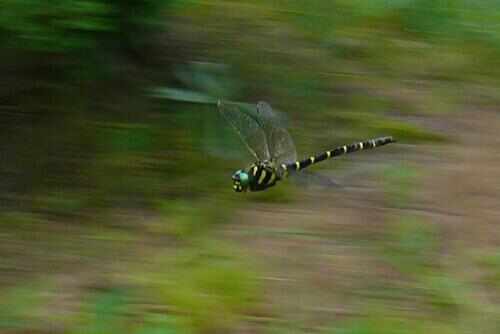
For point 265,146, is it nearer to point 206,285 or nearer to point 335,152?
point 335,152

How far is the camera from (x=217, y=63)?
431cm

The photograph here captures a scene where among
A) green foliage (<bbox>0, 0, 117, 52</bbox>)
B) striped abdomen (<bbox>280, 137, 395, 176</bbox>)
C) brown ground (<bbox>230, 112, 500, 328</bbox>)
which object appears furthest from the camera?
striped abdomen (<bbox>280, 137, 395, 176</bbox>)

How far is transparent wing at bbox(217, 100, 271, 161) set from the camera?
13.0ft

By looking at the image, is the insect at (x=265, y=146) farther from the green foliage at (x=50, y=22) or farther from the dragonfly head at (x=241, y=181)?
the green foliage at (x=50, y=22)

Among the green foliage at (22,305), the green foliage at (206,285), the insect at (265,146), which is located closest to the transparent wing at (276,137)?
the insect at (265,146)

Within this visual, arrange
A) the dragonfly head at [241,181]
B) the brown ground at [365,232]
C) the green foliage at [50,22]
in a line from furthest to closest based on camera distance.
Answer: the dragonfly head at [241,181] < the brown ground at [365,232] < the green foliage at [50,22]

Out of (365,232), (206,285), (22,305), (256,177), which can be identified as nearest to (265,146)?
(256,177)

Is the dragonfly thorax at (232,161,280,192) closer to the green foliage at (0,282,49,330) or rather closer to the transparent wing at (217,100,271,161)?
the transparent wing at (217,100,271,161)

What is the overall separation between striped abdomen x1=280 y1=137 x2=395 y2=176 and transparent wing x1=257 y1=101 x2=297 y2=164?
31mm

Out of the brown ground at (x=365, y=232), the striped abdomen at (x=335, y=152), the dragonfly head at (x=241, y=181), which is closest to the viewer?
the brown ground at (x=365, y=232)

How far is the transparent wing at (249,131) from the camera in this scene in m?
3.98

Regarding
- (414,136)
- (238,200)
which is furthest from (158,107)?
(414,136)

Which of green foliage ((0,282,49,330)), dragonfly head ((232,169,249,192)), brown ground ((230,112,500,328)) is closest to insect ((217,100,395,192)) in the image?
dragonfly head ((232,169,249,192))

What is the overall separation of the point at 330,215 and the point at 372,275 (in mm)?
372
